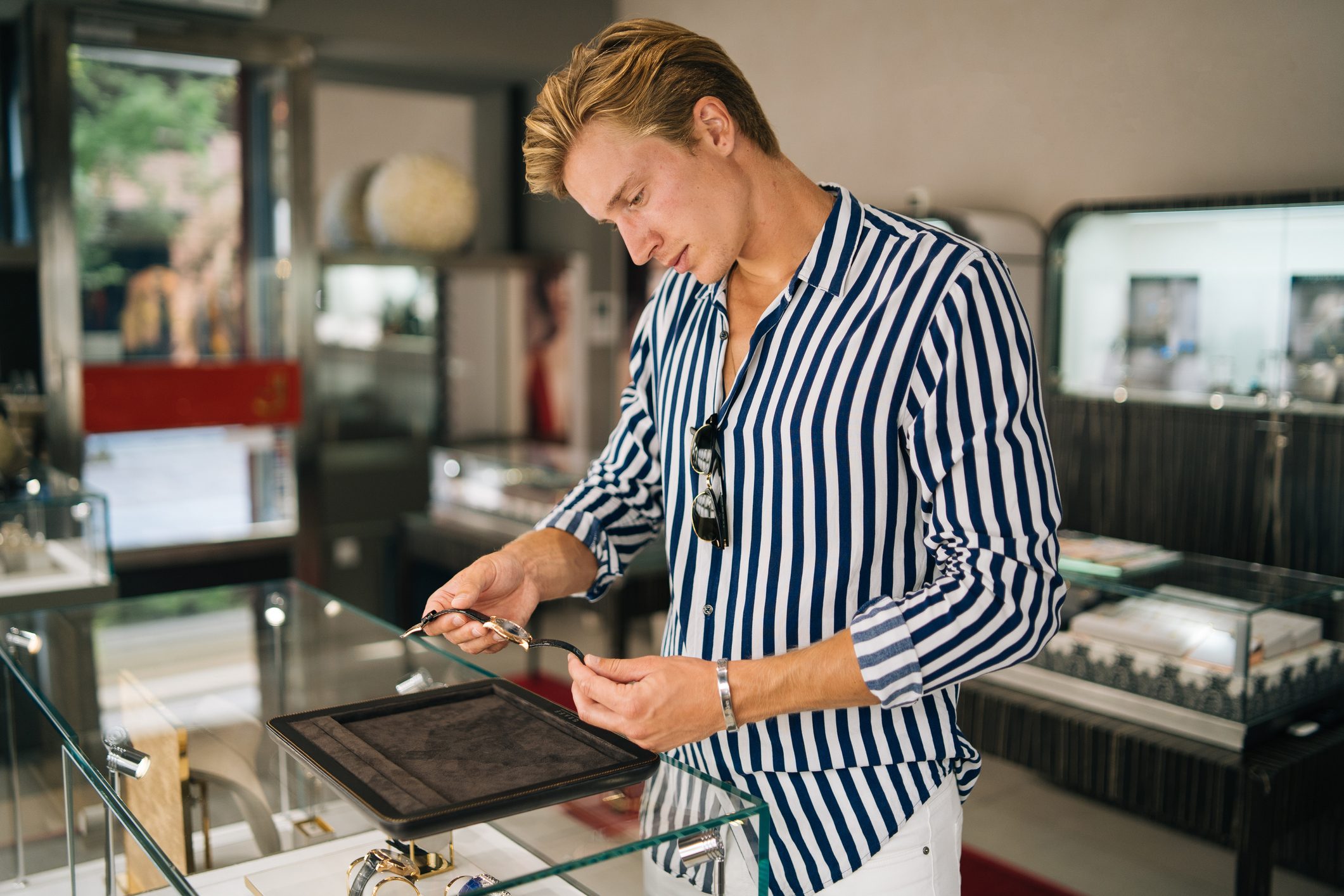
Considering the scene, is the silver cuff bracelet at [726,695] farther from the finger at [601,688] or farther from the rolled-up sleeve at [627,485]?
the rolled-up sleeve at [627,485]

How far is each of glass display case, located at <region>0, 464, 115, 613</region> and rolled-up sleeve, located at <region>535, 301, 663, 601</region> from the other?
1748 millimetres

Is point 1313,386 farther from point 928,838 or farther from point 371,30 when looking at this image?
point 371,30

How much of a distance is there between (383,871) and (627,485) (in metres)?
0.67

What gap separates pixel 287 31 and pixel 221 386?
1.35 m

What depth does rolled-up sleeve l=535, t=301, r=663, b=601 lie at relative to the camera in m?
1.62

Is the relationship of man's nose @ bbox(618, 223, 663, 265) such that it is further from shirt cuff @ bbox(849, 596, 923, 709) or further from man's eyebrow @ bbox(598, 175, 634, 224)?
shirt cuff @ bbox(849, 596, 923, 709)

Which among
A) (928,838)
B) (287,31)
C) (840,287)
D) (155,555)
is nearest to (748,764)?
(928,838)

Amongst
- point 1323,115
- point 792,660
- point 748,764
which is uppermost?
point 1323,115

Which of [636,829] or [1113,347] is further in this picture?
[1113,347]

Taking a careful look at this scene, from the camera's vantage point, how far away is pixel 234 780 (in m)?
1.55

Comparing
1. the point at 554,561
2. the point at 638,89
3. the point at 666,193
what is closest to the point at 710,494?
the point at 554,561

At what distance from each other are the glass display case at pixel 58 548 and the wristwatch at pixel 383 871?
6.60 ft

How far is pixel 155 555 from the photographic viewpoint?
4.19 m

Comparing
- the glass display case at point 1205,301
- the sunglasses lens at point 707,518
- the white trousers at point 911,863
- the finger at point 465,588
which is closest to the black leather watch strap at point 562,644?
the finger at point 465,588
